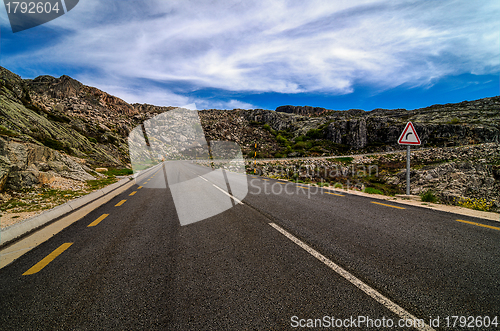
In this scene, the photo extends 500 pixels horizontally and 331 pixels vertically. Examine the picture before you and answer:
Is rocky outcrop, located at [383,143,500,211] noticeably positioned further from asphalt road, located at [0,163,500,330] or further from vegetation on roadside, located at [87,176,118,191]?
vegetation on roadside, located at [87,176,118,191]

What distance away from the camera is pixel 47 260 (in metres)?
2.95

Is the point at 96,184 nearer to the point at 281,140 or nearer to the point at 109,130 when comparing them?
the point at 109,130

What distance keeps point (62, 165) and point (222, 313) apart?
39.7 ft

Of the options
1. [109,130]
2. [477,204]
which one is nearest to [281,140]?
[109,130]

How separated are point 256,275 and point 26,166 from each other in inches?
395

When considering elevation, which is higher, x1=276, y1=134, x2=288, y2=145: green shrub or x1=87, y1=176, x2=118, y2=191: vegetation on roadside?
x1=276, y1=134, x2=288, y2=145: green shrub

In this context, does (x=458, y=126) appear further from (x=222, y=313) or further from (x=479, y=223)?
(x=222, y=313)

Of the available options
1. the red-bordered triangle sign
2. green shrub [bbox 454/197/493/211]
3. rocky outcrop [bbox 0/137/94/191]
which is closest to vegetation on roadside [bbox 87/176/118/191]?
rocky outcrop [bbox 0/137/94/191]

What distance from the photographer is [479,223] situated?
13.4 ft

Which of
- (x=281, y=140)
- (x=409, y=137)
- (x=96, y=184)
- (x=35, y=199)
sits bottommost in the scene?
(x=96, y=184)

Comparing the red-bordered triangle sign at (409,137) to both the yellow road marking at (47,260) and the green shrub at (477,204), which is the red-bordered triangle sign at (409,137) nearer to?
the green shrub at (477,204)

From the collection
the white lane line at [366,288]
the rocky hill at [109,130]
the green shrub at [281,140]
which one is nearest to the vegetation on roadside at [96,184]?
the rocky hill at [109,130]

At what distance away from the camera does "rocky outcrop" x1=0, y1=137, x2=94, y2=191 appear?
642cm

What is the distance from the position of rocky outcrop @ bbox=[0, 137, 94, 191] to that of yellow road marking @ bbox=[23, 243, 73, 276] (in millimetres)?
5163
